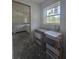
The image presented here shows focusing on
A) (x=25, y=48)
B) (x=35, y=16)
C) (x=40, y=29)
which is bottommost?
(x=25, y=48)

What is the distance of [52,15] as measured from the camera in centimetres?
91

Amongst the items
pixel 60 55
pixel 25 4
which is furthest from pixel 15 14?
pixel 60 55

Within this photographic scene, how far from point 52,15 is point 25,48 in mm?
391

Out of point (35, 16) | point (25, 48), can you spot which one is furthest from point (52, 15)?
point (25, 48)

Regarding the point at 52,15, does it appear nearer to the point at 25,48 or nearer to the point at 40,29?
the point at 40,29

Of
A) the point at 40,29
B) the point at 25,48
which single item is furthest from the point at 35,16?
the point at 25,48

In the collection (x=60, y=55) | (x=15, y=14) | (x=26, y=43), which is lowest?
(x=60, y=55)

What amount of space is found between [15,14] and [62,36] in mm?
439

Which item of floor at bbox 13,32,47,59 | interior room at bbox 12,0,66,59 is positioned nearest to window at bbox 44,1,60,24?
interior room at bbox 12,0,66,59

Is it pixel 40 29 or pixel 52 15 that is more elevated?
pixel 52 15

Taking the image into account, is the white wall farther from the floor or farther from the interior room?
the floor
